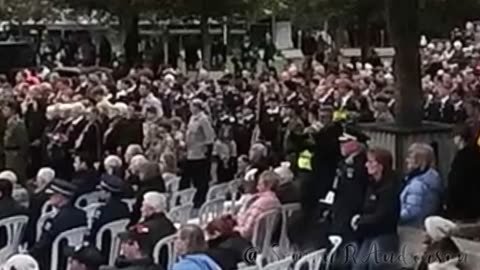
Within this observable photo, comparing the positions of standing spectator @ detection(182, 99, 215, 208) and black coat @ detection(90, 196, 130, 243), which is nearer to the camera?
black coat @ detection(90, 196, 130, 243)

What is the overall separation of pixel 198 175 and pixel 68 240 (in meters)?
6.34

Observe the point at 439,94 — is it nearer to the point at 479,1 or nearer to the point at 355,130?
the point at 355,130

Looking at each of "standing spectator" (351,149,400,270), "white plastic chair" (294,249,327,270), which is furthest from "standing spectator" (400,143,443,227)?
"white plastic chair" (294,249,327,270)

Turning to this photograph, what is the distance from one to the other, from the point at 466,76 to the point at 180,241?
17546mm

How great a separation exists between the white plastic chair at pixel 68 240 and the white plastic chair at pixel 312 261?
2042 mm

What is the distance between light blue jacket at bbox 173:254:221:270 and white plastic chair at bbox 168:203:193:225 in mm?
3538

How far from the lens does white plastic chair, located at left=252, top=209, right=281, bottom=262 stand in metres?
10.6

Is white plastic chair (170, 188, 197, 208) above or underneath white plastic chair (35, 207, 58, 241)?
underneath

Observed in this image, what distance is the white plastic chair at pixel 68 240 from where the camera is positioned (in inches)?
404

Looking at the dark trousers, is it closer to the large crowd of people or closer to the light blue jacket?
the large crowd of people

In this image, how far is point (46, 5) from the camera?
38031mm

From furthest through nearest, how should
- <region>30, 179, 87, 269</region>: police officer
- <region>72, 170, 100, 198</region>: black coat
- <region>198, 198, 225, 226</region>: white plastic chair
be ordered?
<region>72, 170, 100, 198</region>: black coat → <region>198, 198, 225, 226</region>: white plastic chair → <region>30, 179, 87, 269</region>: police officer

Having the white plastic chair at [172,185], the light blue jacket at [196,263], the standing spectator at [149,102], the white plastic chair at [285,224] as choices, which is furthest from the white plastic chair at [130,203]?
the standing spectator at [149,102]

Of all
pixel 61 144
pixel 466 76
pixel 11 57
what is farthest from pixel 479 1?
pixel 61 144
